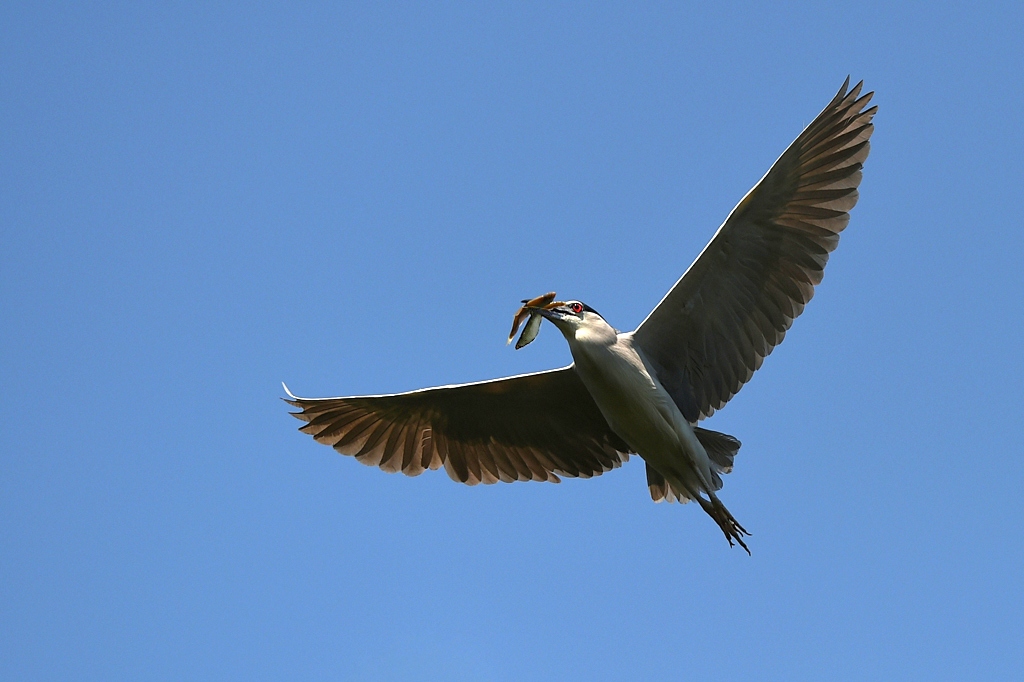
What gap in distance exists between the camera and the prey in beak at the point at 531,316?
31.5ft

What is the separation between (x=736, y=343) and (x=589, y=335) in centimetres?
140

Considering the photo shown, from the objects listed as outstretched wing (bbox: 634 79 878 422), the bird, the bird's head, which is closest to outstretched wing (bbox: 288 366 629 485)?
the bird

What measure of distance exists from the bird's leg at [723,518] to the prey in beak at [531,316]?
6.15 feet

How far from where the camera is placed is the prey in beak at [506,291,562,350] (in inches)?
378

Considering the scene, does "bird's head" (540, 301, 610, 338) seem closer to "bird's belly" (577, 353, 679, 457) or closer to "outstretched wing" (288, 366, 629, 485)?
"bird's belly" (577, 353, 679, 457)

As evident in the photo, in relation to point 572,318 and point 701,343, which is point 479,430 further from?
point 701,343

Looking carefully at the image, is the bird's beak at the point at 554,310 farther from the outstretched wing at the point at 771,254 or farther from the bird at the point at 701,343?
the outstretched wing at the point at 771,254

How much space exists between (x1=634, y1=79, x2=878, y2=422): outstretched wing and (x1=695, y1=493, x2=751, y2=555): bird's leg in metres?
1.20

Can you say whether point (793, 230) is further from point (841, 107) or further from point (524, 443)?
point (524, 443)

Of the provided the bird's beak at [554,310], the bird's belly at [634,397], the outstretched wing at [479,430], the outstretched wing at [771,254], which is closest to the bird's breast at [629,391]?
the bird's belly at [634,397]

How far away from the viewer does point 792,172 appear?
957cm

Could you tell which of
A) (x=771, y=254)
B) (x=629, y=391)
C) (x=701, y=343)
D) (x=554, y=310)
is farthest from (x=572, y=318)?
(x=771, y=254)

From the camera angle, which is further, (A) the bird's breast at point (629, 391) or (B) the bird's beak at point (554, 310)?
(B) the bird's beak at point (554, 310)

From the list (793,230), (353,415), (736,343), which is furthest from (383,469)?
(793,230)
